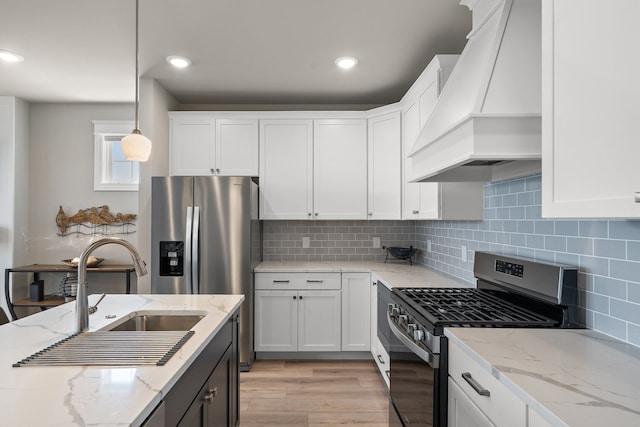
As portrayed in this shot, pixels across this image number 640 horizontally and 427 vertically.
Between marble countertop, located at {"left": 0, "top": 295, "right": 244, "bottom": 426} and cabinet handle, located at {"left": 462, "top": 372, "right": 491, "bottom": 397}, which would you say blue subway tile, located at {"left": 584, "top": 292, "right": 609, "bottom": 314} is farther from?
marble countertop, located at {"left": 0, "top": 295, "right": 244, "bottom": 426}

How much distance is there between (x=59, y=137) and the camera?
430cm

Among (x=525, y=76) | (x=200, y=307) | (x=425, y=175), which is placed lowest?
(x=200, y=307)

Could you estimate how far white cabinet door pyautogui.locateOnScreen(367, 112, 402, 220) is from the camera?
11.7 ft

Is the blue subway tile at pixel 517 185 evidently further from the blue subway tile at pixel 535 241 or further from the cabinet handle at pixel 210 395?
the cabinet handle at pixel 210 395

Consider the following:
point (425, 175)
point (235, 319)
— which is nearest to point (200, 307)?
point (235, 319)

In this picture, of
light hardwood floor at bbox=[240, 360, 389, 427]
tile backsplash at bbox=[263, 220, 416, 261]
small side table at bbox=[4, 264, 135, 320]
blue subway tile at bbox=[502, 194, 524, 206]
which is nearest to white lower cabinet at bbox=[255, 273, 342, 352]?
light hardwood floor at bbox=[240, 360, 389, 427]

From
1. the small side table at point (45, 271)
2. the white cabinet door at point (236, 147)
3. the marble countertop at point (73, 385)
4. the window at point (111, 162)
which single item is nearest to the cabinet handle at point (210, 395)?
the marble countertop at point (73, 385)

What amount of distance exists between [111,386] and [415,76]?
3309mm

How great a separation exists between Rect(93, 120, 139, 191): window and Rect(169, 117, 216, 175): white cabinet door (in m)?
0.88

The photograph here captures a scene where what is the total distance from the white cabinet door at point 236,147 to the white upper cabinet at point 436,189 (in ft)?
5.21

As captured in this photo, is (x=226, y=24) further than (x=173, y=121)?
No

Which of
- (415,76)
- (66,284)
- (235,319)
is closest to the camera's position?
(235,319)

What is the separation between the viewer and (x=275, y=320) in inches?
139

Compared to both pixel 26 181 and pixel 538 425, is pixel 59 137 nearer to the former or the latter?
pixel 26 181
